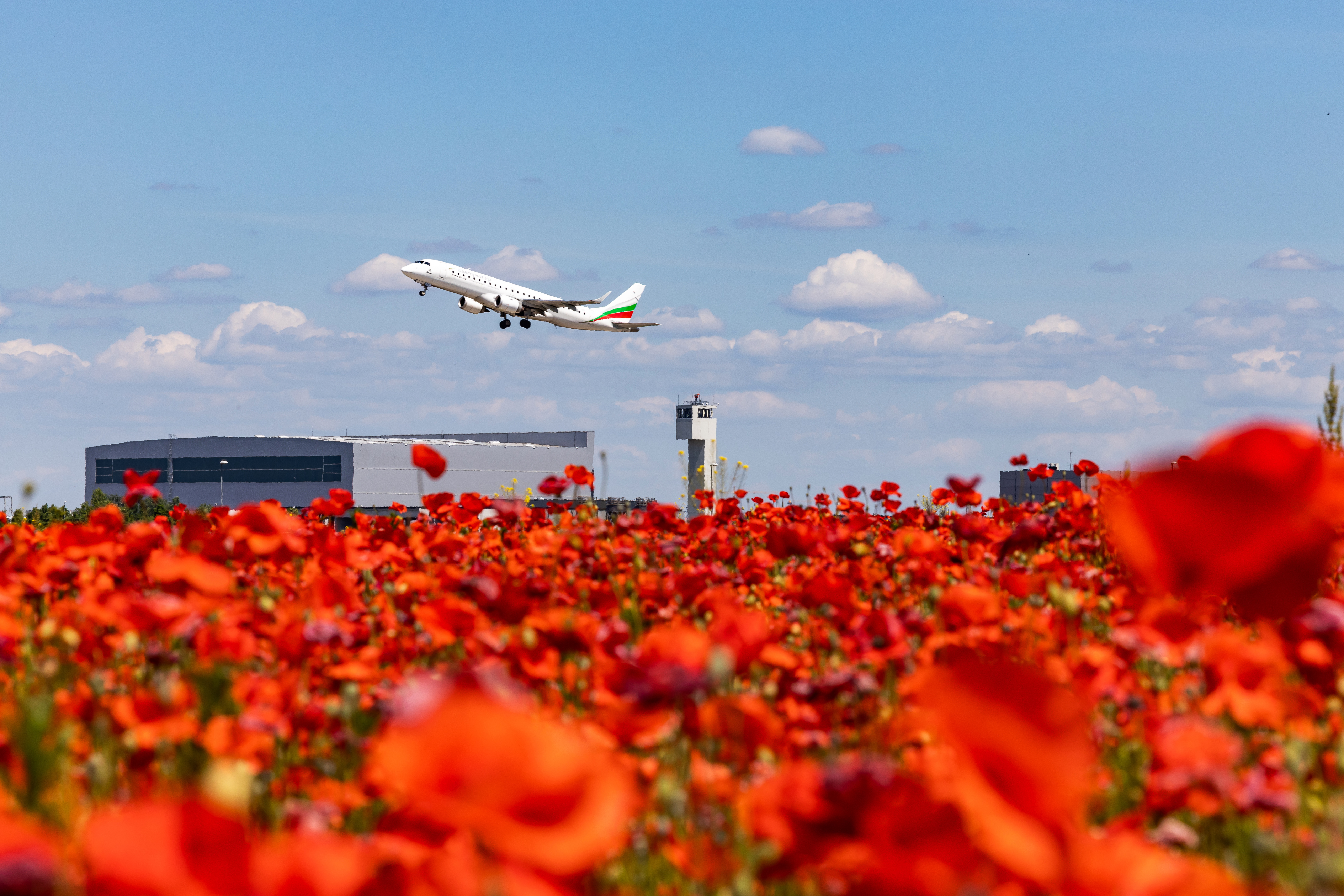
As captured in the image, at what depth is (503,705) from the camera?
128cm

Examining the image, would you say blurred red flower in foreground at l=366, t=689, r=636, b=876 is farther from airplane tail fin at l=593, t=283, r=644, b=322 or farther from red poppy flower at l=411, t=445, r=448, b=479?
airplane tail fin at l=593, t=283, r=644, b=322

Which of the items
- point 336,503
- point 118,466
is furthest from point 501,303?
point 118,466

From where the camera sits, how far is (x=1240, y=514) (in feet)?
4.42

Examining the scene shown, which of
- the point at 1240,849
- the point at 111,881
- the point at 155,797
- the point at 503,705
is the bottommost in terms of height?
the point at 1240,849

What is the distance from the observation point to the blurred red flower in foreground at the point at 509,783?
1.13m

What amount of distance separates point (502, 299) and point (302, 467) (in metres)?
33.6

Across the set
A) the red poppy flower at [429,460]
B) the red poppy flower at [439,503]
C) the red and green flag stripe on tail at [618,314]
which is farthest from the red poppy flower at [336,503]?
the red and green flag stripe on tail at [618,314]

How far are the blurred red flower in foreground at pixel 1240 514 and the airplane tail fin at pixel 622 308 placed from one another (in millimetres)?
57205

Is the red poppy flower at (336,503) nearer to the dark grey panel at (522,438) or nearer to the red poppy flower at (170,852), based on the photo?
the red poppy flower at (170,852)

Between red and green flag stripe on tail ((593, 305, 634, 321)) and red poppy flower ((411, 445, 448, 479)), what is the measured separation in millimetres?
54154

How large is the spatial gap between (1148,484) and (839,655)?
5.53 ft

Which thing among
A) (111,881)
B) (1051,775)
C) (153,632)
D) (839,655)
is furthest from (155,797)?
(1051,775)

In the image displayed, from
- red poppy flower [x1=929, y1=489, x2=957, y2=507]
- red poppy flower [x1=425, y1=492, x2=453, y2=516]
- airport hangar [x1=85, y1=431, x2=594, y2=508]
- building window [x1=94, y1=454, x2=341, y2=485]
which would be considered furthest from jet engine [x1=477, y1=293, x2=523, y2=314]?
red poppy flower [x1=425, y1=492, x2=453, y2=516]

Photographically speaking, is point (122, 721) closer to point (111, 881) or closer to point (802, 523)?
point (111, 881)
